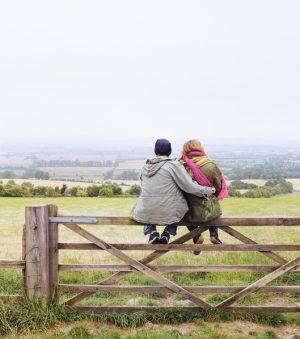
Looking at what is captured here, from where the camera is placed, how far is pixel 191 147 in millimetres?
6879

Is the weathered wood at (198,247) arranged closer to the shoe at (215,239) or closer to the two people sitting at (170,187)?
the two people sitting at (170,187)

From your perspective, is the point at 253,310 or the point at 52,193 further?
the point at 52,193

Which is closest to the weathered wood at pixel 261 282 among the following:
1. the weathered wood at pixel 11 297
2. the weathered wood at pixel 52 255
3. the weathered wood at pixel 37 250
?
the weathered wood at pixel 52 255

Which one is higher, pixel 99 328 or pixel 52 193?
pixel 99 328

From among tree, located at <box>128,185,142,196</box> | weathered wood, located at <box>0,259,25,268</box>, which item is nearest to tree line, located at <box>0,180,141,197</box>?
tree, located at <box>128,185,142,196</box>

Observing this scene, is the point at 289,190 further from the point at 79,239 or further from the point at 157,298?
the point at 157,298

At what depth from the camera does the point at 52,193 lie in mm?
54719

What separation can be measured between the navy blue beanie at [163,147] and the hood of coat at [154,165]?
87 millimetres

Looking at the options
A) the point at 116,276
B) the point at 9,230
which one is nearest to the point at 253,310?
the point at 116,276

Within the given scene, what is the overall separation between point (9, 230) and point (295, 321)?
51.4ft

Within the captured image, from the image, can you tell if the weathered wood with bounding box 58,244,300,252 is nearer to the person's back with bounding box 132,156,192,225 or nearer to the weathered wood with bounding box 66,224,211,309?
the weathered wood with bounding box 66,224,211,309

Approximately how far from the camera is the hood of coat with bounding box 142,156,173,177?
6.53 m

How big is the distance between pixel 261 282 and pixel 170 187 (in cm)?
184

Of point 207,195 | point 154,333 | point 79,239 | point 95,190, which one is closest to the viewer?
point 154,333
